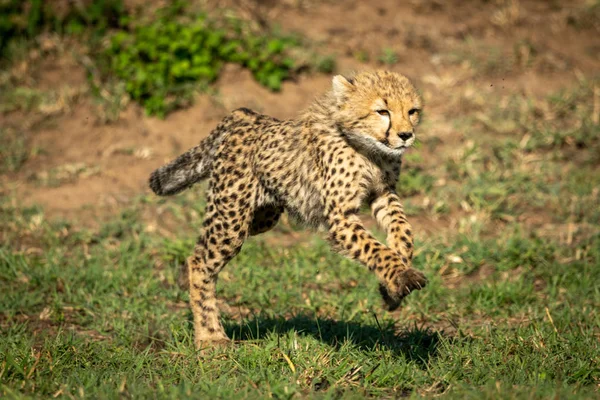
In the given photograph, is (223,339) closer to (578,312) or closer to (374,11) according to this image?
(578,312)

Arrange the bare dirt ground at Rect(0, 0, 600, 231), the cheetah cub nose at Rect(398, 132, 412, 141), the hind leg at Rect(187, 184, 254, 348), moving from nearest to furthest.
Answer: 1. the cheetah cub nose at Rect(398, 132, 412, 141)
2. the hind leg at Rect(187, 184, 254, 348)
3. the bare dirt ground at Rect(0, 0, 600, 231)

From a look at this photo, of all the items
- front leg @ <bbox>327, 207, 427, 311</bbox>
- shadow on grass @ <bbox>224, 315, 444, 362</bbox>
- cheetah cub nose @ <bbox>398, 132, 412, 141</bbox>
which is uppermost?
cheetah cub nose @ <bbox>398, 132, 412, 141</bbox>

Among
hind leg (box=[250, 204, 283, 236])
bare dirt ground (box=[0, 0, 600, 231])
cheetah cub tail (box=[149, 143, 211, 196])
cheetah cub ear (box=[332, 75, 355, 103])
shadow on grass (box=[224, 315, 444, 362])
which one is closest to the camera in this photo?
cheetah cub ear (box=[332, 75, 355, 103])

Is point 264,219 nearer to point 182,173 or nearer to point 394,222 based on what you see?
point 182,173

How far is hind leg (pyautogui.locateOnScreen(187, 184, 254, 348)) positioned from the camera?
5.71 m

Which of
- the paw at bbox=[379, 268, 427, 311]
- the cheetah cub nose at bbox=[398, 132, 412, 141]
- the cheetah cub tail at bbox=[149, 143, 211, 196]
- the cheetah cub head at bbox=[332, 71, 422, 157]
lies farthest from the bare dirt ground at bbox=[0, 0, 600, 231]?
the paw at bbox=[379, 268, 427, 311]

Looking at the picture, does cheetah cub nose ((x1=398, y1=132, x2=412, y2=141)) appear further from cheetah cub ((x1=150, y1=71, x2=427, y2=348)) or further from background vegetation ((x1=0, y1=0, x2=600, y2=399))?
background vegetation ((x1=0, y1=0, x2=600, y2=399))

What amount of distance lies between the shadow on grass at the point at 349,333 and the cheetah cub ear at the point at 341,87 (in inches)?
58.4

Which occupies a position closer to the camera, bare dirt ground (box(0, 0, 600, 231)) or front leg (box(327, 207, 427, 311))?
front leg (box(327, 207, 427, 311))

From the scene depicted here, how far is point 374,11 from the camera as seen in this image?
11.8 m

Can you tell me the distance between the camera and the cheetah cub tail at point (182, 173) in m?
6.18

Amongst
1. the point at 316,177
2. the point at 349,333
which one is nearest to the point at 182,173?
the point at 316,177

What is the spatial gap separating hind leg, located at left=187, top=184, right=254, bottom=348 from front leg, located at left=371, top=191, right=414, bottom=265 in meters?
0.88

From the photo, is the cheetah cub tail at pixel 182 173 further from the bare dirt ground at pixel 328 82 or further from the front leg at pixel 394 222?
the bare dirt ground at pixel 328 82
